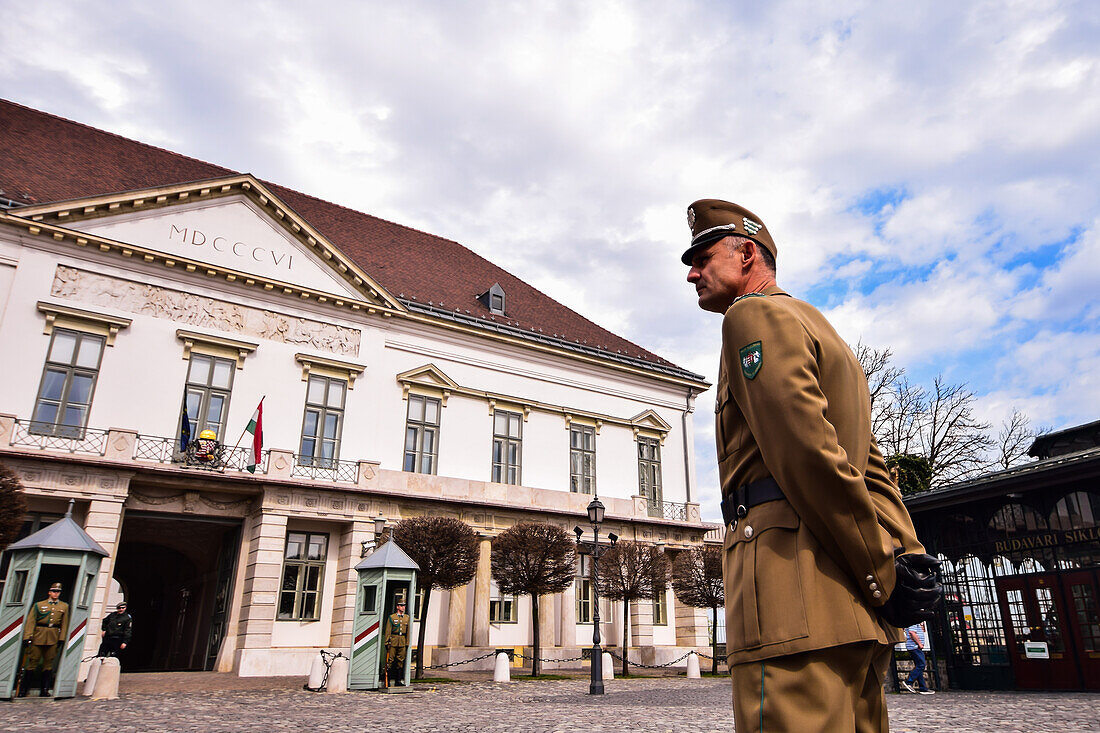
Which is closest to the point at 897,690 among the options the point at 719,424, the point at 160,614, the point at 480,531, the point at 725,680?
the point at 725,680

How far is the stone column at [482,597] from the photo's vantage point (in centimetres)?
2484

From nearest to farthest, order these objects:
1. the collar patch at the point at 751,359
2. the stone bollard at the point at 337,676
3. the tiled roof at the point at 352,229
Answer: the collar patch at the point at 751,359
the stone bollard at the point at 337,676
the tiled roof at the point at 352,229

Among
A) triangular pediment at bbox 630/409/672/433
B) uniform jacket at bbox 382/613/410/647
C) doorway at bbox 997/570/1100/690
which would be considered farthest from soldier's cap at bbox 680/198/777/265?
triangular pediment at bbox 630/409/672/433

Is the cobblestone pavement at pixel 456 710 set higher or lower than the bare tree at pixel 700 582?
lower

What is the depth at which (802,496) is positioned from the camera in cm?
218

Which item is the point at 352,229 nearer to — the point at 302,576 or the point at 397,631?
the point at 302,576

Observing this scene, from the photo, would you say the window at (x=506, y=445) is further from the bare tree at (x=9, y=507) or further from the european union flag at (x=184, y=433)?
the bare tree at (x=9, y=507)

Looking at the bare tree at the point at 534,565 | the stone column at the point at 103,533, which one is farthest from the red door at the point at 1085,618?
the stone column at the point at 103,533

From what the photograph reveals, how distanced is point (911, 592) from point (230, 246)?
25.7 metres

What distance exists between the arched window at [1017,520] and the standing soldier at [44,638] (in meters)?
21.3

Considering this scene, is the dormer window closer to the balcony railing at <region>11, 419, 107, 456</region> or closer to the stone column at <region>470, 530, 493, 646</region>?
the stone column at <region>470, 530, 493, 646</region>

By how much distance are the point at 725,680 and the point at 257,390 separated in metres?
17.9

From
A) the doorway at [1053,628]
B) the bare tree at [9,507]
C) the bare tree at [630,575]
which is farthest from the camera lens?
the bare tree at [630,575]

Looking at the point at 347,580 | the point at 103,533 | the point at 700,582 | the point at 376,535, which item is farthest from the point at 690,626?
the point at 103,533
